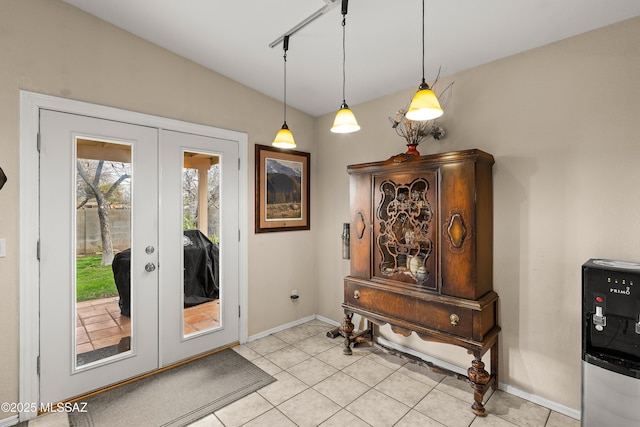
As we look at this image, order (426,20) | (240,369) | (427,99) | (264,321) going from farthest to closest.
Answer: (264,321) < (240,369) < (426,20) < (427,99)

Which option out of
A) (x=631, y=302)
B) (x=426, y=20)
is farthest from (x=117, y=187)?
(x=631, y=302)

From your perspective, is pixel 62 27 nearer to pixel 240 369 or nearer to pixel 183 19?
pixel 183 19

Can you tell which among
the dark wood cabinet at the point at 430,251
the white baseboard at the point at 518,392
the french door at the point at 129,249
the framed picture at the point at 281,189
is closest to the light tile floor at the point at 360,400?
the white baseboard at the point at 518,392

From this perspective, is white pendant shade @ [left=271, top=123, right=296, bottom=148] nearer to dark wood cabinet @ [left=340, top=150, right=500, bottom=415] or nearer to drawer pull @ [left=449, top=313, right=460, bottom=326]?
dark wood cabinet @ [left=340, top=150, right=500, bottom=415]

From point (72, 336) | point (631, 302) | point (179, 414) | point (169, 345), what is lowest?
point (179, 414)

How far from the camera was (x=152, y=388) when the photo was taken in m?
2.50

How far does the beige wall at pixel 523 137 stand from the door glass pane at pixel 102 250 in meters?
0.37

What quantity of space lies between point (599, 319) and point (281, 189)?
2967mm

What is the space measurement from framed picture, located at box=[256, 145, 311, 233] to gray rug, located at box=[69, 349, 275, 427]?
1437 millimetres

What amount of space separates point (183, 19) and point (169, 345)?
279 cm

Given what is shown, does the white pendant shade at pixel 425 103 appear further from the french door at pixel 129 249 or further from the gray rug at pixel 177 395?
the gray rug at pixel 177 395

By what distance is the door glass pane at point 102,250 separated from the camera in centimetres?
241

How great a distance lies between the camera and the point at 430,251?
8.09 ft

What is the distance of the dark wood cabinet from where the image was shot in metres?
2.24
